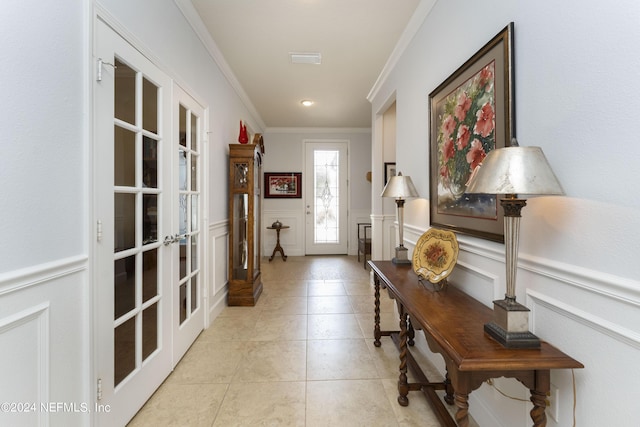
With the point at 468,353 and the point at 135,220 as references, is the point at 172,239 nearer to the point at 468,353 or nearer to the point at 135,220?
the point at 135,220

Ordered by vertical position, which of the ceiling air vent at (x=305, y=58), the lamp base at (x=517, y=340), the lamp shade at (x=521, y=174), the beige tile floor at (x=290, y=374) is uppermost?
the ceiling air vent at (x=305, y=58)

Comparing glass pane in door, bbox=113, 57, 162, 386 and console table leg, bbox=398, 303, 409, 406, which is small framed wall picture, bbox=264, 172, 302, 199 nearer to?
glass pane in door, bbox=113, 57, 162, 386

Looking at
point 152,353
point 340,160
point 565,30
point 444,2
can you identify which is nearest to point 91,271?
point 152,353

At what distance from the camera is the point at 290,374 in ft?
6.42

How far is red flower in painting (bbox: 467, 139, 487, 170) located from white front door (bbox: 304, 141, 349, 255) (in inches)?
182

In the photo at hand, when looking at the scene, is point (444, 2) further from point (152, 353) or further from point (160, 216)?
point (152, 353)

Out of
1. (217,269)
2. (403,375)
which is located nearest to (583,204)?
(403,375)

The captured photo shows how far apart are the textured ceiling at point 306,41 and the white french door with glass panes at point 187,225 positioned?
770 millimetres

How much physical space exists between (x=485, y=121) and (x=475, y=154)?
0.17 meters

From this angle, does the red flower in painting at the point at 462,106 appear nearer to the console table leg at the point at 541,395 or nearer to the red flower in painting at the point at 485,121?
the red flower in painting at the point at 485,121

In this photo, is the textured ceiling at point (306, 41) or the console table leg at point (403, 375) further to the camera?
the textured ceiling at point (306, 41)

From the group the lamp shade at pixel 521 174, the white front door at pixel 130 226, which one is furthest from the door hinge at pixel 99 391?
the lamp shade at pixel 521 174

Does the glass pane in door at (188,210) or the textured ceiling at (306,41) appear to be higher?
the textured ceiling at (306,41)

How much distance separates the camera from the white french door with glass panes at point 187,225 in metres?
2.05
